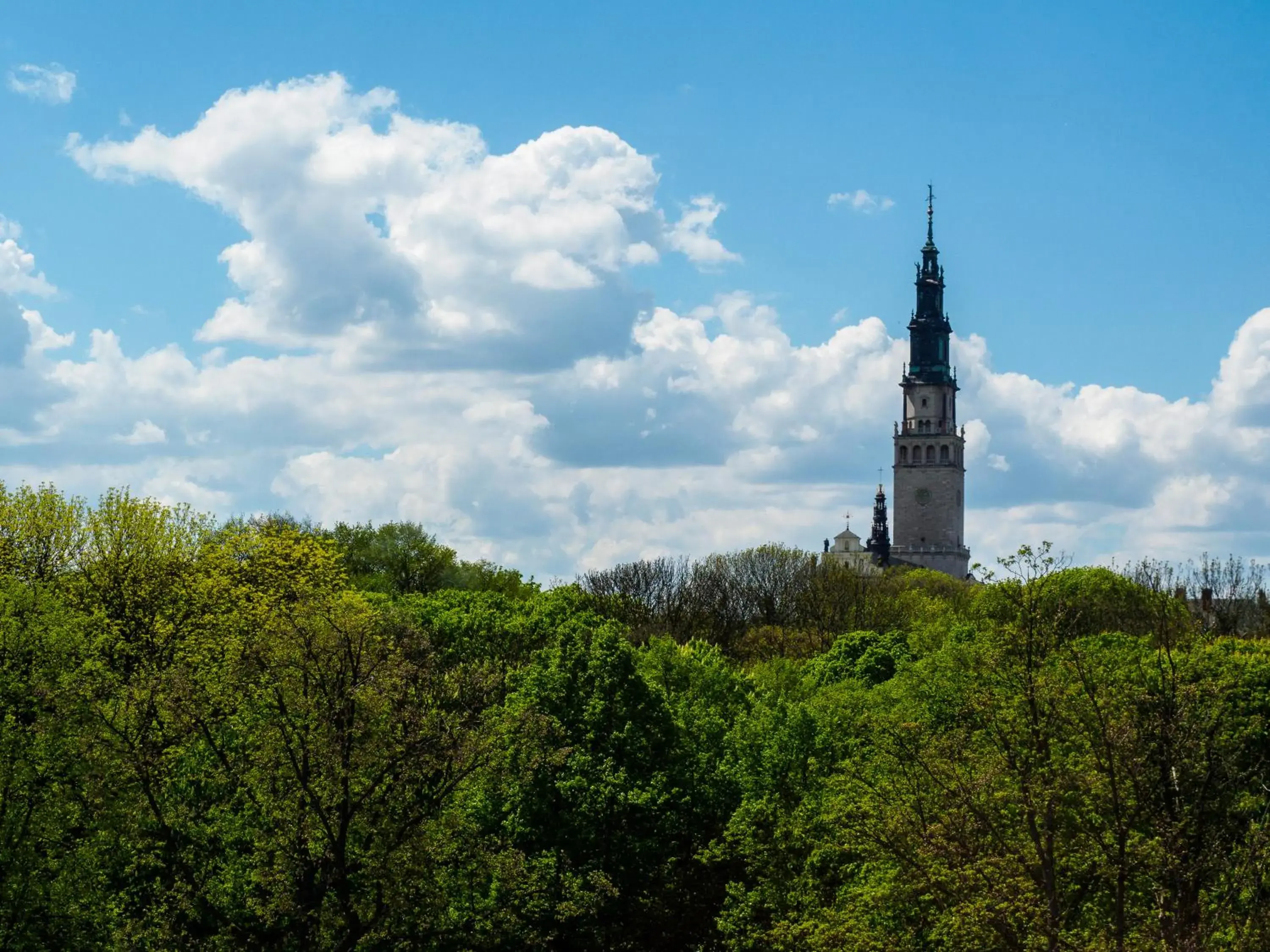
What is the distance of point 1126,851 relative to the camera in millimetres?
27797

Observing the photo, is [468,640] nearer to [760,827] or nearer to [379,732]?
[760,827]

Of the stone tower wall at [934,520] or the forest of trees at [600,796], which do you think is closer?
the forest of trees at [600,796]

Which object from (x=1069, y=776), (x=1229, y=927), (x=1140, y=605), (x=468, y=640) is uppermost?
(x=1140, y=605)

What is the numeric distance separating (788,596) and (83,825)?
75.2m

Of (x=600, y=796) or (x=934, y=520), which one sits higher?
(x=934, y=520)

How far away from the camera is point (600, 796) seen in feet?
135

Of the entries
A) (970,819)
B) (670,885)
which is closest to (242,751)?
(670,885)

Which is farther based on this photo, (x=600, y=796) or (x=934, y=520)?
(x=934, y=520)

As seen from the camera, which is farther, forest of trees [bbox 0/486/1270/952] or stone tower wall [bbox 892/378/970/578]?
stone tower wall [bbox 892/378/970/578]

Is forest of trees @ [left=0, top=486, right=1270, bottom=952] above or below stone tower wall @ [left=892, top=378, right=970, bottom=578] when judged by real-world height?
below

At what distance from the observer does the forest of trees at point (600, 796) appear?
2952 cm

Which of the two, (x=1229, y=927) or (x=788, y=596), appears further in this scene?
(x=788, y=596)

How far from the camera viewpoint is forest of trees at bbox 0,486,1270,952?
29516 mm

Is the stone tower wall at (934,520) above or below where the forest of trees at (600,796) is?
above
